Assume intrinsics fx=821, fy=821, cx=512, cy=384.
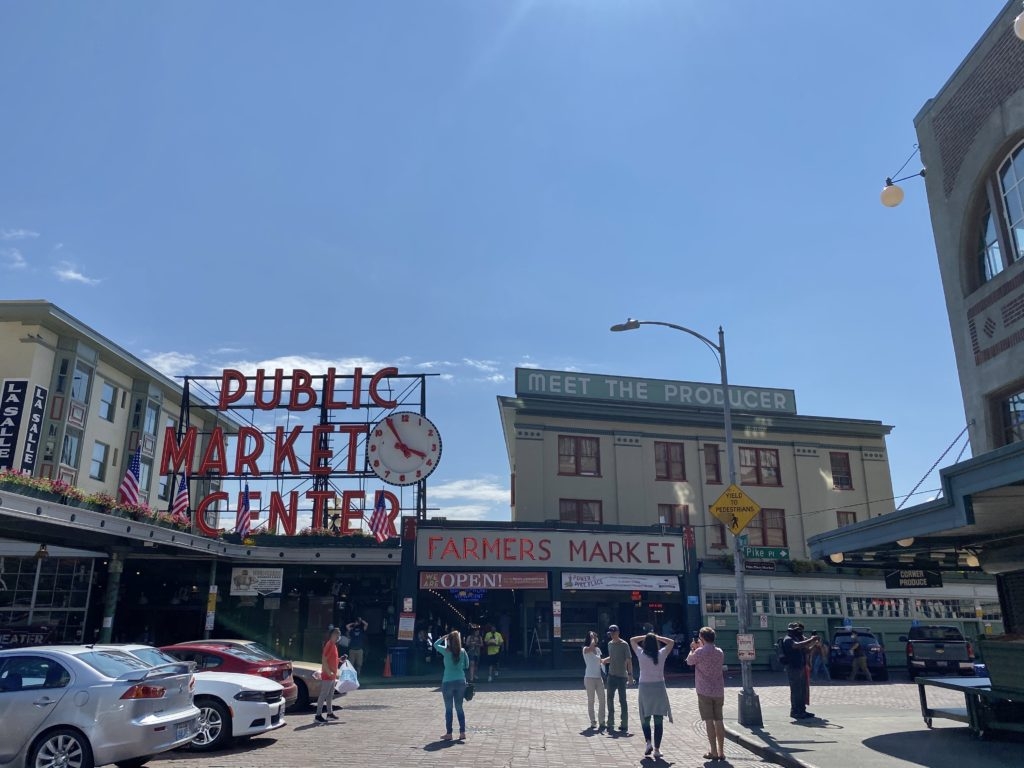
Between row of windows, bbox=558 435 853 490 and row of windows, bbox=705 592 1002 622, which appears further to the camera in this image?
row of windows, bbox=558 435 853 490

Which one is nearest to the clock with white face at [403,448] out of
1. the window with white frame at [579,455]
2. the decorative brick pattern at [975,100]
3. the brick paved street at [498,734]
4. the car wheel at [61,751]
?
the window with white frame at [579,455]

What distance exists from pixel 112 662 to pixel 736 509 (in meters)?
11.0

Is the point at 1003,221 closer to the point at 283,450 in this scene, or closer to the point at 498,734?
the point at 498,734

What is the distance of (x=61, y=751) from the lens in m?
9.06

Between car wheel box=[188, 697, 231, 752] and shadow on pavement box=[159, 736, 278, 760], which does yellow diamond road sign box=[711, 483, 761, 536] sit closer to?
shadow on pavement box=[159, 736, 278, 760]

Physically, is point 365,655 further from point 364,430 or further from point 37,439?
point 37,439

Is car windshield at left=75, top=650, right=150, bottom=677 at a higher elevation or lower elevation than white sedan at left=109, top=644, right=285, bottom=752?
higher

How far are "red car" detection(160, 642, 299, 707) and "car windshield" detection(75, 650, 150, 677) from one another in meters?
3.70

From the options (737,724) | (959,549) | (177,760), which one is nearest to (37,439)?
(177,760)

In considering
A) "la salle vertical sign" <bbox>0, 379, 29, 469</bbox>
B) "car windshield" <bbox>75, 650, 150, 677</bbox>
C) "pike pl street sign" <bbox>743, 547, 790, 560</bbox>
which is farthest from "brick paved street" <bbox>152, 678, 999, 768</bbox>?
"la salle vertical sign" <bbox>0, 379, 29, 469</bbox>

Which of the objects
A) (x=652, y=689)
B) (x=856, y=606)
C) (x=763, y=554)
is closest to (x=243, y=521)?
(x=763, y=554)

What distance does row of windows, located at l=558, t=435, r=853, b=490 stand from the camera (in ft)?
124

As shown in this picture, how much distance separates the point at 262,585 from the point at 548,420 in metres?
14.2

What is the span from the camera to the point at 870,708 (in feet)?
56.2
